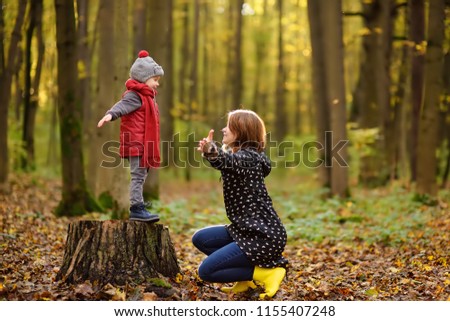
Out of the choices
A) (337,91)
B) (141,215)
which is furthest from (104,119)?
(337,91)

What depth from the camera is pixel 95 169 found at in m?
14.5

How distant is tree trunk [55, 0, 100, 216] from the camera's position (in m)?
10.9

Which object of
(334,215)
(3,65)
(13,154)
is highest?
(3,65)

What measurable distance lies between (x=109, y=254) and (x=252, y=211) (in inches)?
58.7

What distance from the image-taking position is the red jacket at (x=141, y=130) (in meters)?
6.06

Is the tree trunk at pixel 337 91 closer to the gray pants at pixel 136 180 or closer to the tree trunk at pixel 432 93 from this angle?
the tree trunk at pixel 432 93

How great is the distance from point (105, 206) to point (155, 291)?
22.2 feet

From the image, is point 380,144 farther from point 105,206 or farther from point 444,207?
point 105,206

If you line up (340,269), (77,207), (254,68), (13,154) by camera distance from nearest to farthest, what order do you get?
1. (340,269)
2. (77,207)
3. (13,154)
4. (254,68)

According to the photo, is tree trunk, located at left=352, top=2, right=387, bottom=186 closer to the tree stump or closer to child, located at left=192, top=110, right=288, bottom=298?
child, located at left=192, top=110, right=288, bottom=298

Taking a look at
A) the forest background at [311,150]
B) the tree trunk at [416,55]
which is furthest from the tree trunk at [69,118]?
the tree trunk at [416,55]

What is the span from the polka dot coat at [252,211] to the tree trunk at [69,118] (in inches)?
250
